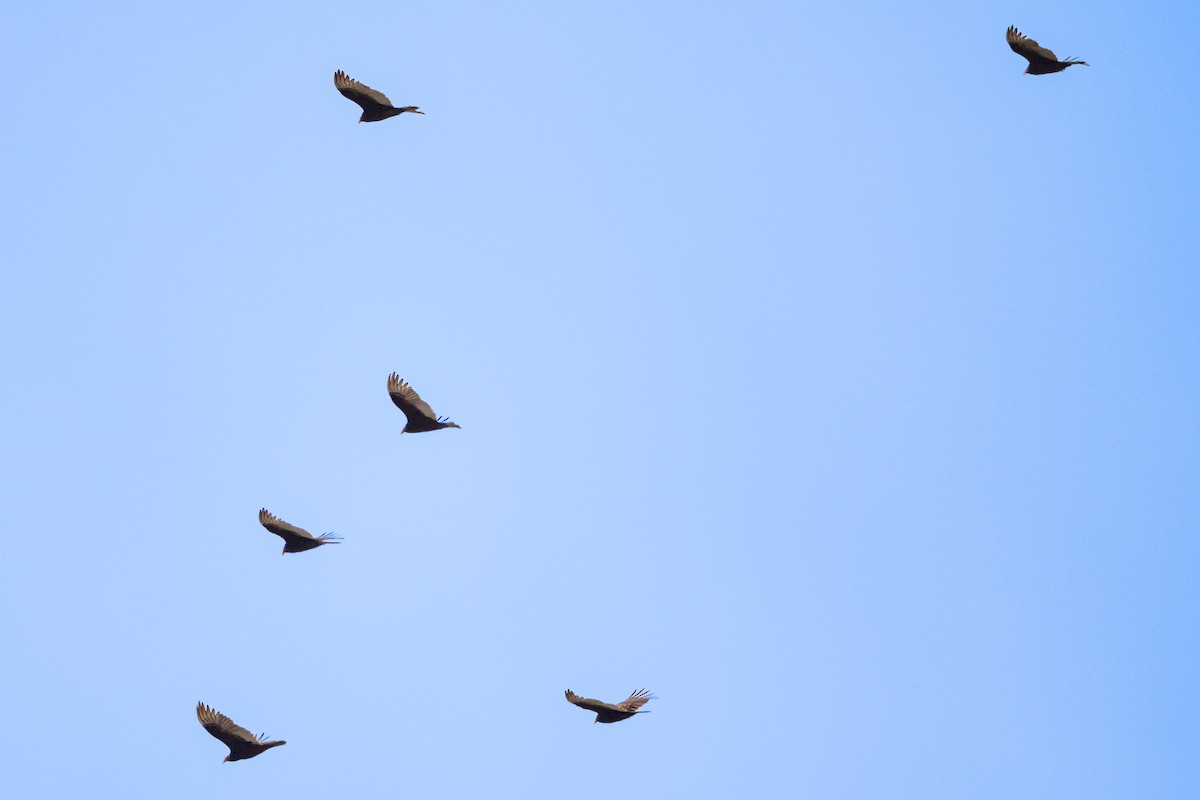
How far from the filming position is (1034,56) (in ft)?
104

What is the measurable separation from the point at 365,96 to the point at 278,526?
28.1ft

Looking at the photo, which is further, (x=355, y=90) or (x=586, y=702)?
(x=355, y=90)

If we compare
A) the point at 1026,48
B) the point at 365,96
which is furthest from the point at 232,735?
the point at 1026,48

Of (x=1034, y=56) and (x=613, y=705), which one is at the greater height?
(x=1034, y=56)

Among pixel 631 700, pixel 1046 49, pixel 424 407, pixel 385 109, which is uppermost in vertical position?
pixel 1046 49

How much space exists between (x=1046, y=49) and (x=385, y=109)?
1297cm

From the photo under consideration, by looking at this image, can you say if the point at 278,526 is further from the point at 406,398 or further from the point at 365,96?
the point at 365,96

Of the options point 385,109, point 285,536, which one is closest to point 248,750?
point 285,536

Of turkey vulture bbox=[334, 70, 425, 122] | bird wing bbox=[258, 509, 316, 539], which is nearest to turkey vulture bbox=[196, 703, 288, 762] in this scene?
bird wing bbox=[258, 509, 316, 539]

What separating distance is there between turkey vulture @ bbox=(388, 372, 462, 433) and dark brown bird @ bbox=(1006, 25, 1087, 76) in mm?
12743

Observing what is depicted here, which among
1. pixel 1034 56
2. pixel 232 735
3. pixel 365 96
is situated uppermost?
pixel 1034 56

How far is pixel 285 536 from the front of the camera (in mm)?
32281

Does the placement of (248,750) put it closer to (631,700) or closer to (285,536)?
(285,536)

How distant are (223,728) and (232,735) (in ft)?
1.38
